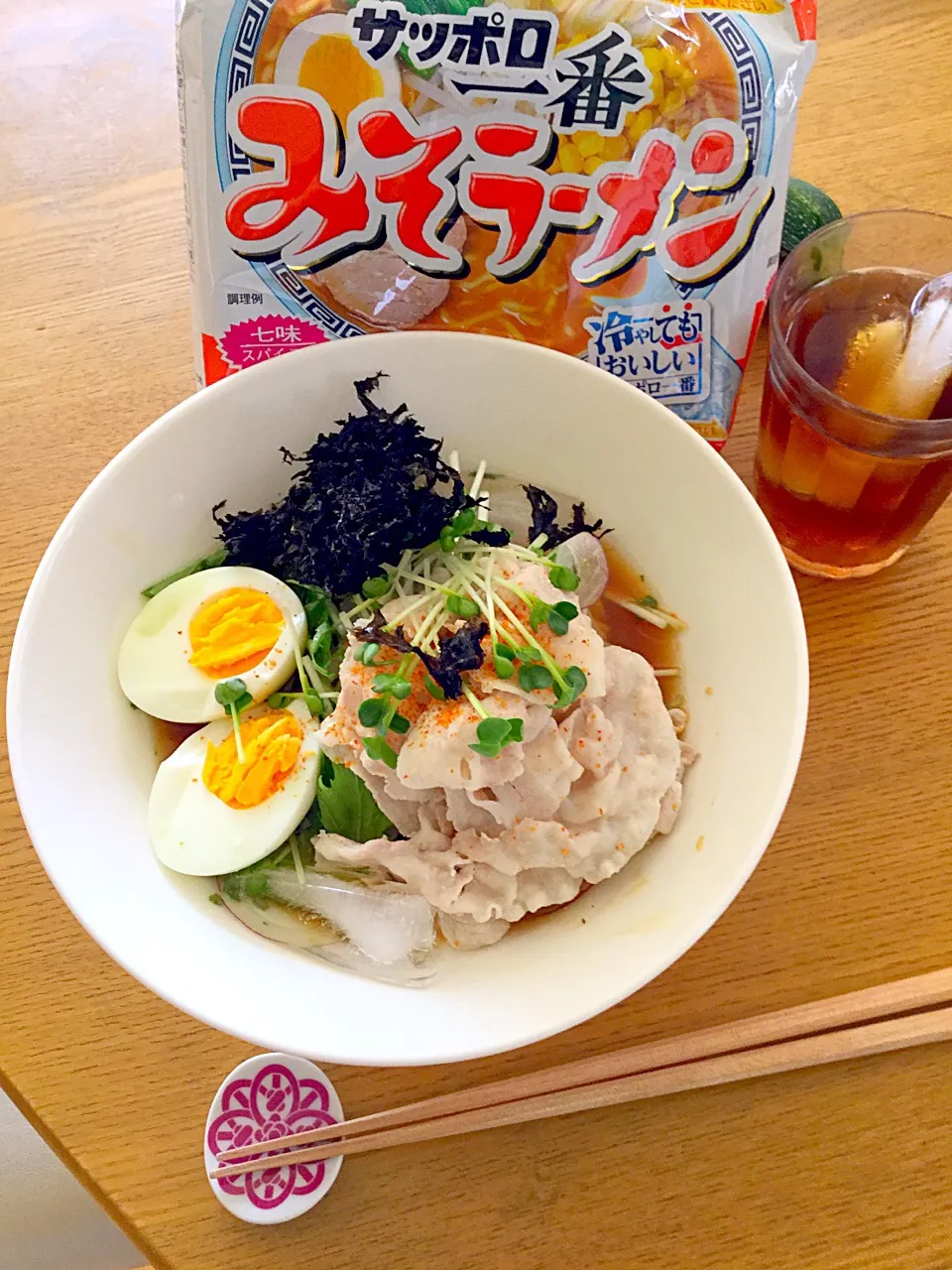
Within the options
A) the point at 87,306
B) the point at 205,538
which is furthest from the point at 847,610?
the point at 87,306

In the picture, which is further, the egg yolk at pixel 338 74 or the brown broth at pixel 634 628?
the brown broth at pixel 634 628

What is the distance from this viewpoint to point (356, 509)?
1.06 meters

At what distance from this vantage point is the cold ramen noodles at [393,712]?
988 millimetres

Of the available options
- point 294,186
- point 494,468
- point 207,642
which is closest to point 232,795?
point 207,642

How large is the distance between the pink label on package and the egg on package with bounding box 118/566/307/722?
294 millimetres

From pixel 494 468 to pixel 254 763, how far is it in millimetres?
472

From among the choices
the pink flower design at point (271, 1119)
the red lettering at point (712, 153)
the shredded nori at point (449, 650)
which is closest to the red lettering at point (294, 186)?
the red lettering at point (712, 153)

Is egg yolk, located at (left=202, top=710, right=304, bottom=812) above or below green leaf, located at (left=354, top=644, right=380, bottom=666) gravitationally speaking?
below

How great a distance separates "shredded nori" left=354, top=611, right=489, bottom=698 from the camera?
982 millimetres

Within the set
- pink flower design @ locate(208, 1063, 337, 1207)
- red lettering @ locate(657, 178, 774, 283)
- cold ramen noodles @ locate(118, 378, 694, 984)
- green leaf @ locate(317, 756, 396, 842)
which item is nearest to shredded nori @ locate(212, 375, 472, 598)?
cold ramen noodles @ locate(118, 378, 694, 984)

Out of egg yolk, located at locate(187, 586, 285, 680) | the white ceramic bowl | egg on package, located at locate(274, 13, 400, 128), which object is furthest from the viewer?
egg yolk, located at locate(187, 586, 285, 680)

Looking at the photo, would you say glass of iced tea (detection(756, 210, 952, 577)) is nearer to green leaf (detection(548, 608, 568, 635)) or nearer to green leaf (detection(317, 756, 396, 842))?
green leaf (detection(548, 608, 568, 635))

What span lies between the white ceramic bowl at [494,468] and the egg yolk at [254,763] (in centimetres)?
9

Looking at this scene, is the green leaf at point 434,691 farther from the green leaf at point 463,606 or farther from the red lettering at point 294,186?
the red lettering at point 294,186
